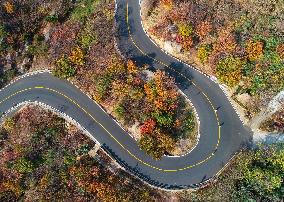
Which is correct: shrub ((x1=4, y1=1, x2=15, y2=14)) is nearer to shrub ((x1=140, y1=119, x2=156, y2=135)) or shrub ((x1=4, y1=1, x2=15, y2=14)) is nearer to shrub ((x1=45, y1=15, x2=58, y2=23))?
shrub ((x1=45, y1=15, x2=58, y2=23))

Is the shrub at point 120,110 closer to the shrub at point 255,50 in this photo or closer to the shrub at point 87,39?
the shrub at point 87,39

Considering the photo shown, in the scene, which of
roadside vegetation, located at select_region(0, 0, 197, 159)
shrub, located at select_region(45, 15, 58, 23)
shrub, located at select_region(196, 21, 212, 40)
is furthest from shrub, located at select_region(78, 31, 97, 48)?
shrub, located at select_region(196, 21, 212, 40)

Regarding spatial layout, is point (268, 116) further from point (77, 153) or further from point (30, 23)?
point (30, 23)

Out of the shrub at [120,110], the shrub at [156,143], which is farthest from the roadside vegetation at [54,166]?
the shrub at [120,110]

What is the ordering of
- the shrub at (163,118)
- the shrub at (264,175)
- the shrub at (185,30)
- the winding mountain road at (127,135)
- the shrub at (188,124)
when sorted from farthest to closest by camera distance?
1. the shrub at (185,30)
2. the shrub at (188,124)
3. the shrub at (163,118)
4. the winding mountain road at (127,135)
5. the shrub at (264,175)

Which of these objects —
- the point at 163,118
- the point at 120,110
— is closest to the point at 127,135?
the point at 120,110

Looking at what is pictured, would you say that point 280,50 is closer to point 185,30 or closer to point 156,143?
point 185,30
